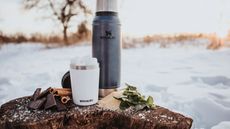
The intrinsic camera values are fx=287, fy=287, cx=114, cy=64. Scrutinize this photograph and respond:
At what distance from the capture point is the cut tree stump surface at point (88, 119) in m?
0.75

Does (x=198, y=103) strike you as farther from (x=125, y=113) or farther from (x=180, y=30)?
(x=125, y=113)

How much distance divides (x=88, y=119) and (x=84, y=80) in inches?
4.4

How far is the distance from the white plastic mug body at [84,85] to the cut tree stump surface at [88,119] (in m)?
0.02

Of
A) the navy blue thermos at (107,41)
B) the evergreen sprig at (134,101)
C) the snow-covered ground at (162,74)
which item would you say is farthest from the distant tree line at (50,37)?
the evergreen sprig at (134,101)

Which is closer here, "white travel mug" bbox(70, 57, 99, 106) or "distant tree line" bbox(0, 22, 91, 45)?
"white travel mug" bbox(70, 57, 99, 106)

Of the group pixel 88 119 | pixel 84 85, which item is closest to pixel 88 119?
pixel 88 119

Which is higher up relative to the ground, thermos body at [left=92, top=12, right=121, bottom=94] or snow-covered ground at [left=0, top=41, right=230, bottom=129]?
thermos body at [left=92, top=12, right=121, bottom=94]

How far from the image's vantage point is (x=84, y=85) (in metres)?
0.84

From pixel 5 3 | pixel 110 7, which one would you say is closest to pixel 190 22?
pixel 110 7

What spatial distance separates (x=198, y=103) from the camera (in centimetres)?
132

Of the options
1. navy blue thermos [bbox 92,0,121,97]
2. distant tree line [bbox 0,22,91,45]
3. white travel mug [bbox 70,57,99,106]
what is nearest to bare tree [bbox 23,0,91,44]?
distant tree line [bbox 0,22,91,45]

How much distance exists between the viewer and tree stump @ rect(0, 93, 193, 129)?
2.47 feet

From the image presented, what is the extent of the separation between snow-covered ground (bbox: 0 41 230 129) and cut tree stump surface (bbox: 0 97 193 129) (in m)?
0.42

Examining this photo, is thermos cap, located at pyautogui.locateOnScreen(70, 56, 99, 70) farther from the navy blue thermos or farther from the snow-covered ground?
the snow-covered ground
